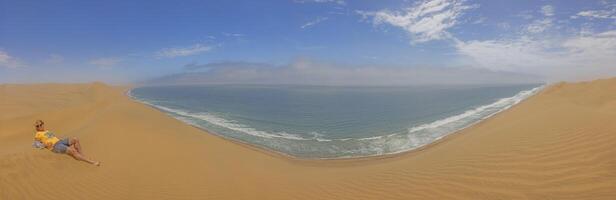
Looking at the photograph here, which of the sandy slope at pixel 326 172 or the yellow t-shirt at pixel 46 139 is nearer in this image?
the sandy slope at pixel 326 172

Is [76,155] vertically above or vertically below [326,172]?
above

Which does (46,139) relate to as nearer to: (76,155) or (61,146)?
(61,146)

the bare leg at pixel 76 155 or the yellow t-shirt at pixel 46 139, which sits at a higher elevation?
the yellow t-shirt at pixel 46 139

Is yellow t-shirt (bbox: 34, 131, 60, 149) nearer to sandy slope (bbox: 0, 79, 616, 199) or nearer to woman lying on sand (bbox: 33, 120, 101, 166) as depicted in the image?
woman lying on sand (bbox: 33, 120, 101, 166)

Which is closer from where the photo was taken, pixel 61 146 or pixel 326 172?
pixel 61 146

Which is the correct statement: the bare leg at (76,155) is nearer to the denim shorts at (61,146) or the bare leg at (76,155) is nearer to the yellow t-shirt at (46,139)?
the denim shorts at (61,146)

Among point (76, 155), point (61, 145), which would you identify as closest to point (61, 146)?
point (61, 145)

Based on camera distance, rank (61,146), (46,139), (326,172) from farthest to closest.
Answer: (326,172)
(46,139)
(61,146)

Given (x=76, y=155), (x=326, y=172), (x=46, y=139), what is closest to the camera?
(x=76, y=155)

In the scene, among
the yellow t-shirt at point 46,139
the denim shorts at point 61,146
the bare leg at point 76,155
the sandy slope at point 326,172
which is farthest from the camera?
the yellow t-shirt at point 46,139

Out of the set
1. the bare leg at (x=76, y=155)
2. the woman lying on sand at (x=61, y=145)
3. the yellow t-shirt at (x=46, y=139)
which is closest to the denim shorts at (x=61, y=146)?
the woman lying on sand at (x=61, y=145)

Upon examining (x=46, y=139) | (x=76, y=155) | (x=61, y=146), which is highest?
(x=46, y=139)

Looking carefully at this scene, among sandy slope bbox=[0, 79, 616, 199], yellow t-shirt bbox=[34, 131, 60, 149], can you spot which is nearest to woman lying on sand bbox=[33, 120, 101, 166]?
yellow t-shirt bbox=[34, 131, 60, 149]

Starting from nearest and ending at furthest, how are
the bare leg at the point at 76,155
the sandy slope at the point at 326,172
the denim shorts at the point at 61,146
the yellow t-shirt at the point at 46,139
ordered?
the sandy slope at the point at 326,172, the bare leg at the point at 76,155, the denim shorts at the point at 61,146, the yellow t-shirt at the point at 46,139
